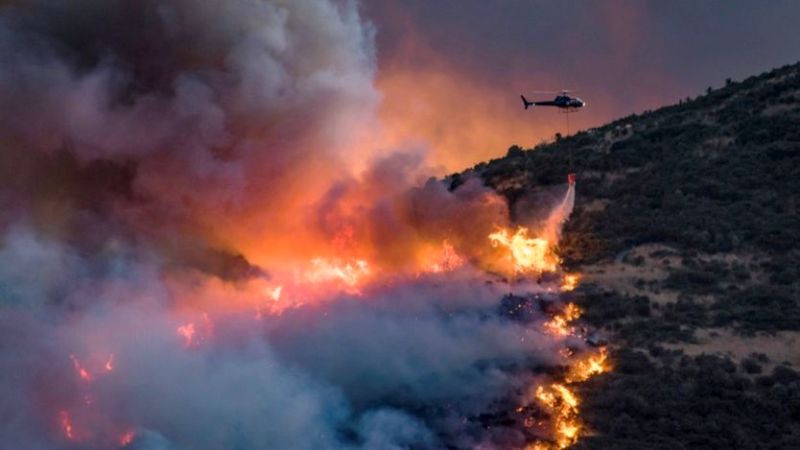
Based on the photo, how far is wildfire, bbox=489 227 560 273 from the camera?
4472 centimetres

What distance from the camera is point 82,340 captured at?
29.3 meters

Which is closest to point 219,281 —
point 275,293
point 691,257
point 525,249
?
point 275,293

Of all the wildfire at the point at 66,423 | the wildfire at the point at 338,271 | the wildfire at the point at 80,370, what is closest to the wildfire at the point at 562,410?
the wildfire at the point at 338,271

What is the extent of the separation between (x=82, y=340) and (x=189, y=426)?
13.9 feet

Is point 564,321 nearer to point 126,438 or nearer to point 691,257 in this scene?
point 691,257

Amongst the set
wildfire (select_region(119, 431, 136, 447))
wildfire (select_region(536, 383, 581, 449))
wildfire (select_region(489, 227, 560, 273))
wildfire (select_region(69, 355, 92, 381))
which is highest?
wildfire (select_region(489, 227, 560, 273))

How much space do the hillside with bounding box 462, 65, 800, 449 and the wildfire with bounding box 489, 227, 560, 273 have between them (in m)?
2.56

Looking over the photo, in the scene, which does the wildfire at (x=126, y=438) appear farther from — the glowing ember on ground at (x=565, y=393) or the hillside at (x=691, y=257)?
the hillside at (x=691, y=257)

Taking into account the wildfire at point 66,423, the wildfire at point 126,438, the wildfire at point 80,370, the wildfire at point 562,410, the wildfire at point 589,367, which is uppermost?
the wildfire at point 589,367

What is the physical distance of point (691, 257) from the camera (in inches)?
2221

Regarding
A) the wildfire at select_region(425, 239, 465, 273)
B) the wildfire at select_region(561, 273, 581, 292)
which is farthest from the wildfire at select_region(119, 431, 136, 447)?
the wildfire at select_region(561, 273, 581, 292)

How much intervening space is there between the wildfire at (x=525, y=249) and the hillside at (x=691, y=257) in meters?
2.56

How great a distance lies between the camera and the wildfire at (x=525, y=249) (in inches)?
1761

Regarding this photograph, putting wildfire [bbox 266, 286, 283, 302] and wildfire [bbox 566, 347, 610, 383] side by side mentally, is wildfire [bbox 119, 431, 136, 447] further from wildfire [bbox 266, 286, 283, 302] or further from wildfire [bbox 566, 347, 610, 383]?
wildfire [bbox 566, 347, 610, 383]
